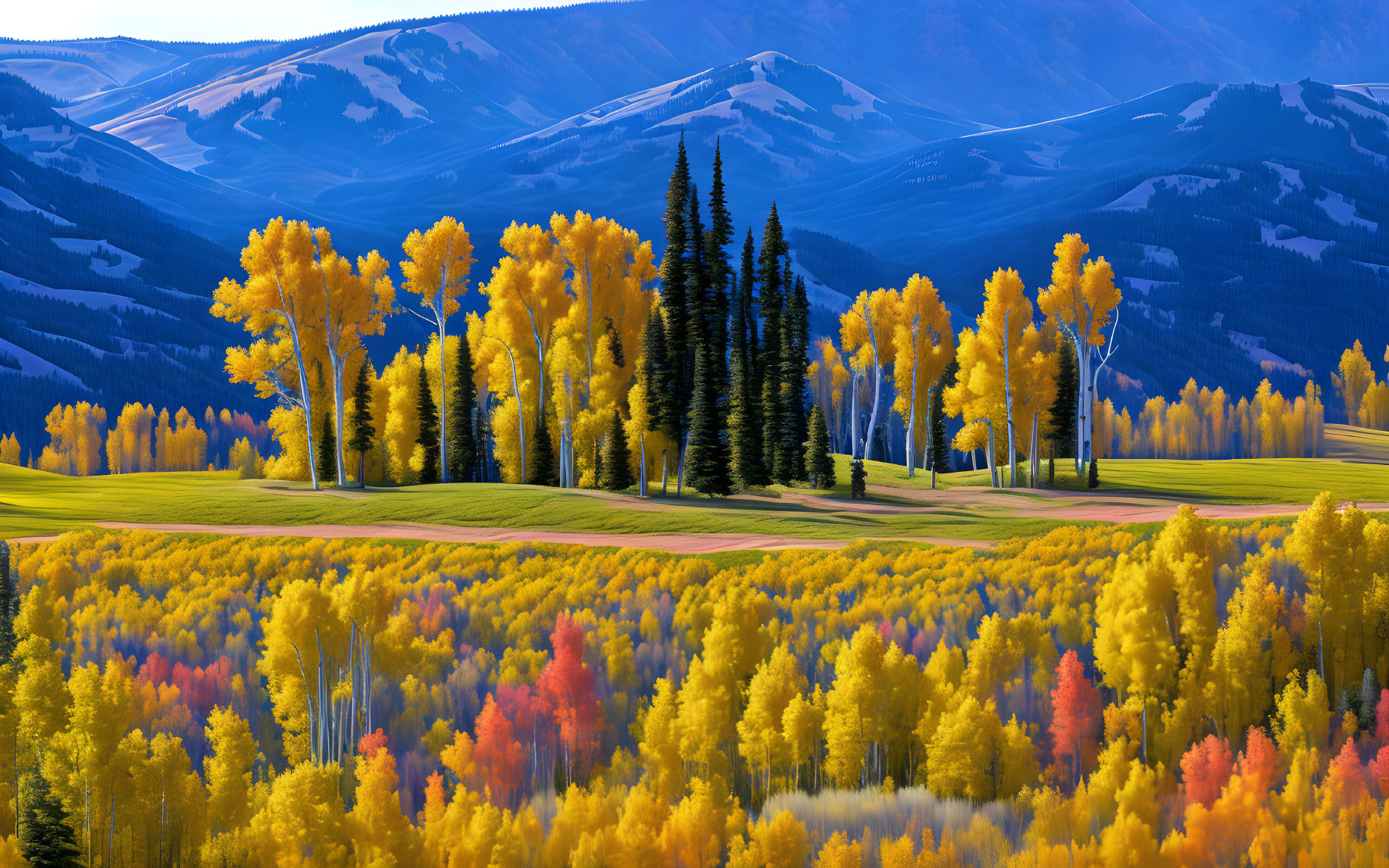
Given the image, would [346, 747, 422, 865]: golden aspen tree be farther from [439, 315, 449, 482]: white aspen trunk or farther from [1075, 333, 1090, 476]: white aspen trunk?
[1075, 333, 1090, 476]: white aspen trunk

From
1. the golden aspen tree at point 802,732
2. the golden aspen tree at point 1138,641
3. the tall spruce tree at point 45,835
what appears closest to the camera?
the tall spruce tree at point 45,835

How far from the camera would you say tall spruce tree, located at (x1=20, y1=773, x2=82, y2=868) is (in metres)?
10.8

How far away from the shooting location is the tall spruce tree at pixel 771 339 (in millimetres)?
51750

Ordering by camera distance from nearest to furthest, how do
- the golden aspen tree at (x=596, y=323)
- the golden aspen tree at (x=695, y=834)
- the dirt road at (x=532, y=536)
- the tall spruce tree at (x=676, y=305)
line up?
1. the golden aspen tree at (x=695, y=834)
2. the dirt road at (x=532, y=536)
3. the tall spruce tree at (x=676, y=305)
4. the golden aspen tree at (x=596, y=323)

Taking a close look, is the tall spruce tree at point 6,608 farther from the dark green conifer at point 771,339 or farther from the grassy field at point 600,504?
the dark green conifer at point 771,339

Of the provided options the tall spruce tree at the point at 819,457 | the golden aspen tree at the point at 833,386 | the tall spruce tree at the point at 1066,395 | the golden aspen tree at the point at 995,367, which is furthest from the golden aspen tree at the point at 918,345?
the golden aspen tree at the point at 833,386

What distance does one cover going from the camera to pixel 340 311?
46812mm

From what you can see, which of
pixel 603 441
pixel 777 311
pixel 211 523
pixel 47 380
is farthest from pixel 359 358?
pixel 47 380

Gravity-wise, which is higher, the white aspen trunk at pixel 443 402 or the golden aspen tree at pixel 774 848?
the white aspen trunk at pixel 443 402

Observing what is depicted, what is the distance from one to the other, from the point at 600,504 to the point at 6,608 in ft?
83.1

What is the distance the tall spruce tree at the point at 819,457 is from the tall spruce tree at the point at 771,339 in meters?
1.84

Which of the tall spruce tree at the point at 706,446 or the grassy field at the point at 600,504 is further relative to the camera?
the tall spruce tree at the point at 706,446

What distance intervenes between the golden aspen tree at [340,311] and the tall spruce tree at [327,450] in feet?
11.3

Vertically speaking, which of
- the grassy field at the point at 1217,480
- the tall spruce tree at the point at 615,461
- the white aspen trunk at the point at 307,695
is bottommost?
the white aspen trunk at the point at 307,695
